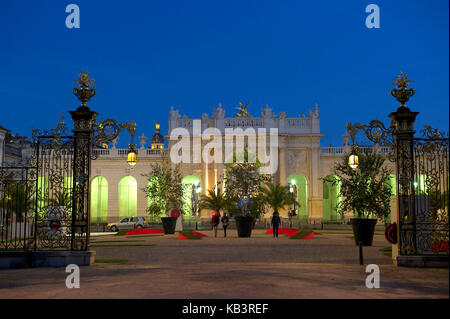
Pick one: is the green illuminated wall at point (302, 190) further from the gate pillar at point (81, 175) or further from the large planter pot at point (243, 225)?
the gate pillar at point (81, 175)

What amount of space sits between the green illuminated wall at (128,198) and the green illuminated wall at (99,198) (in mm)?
2000

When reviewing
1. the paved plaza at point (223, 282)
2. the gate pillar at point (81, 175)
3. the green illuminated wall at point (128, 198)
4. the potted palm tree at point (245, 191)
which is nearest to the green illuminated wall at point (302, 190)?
the green illuminated wall at point (128, 198)

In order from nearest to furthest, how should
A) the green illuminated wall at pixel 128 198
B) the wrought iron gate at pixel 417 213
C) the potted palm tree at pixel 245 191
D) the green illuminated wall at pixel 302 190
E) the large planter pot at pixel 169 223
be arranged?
1. the wrought iron gate at pixel 417 213
2. the large planter pot at pixel 169 223
3. the potted palm tree at pixel 245 191
4. the green illuminated wall at pixel 302 190
5. the green illuminated wall at pixel 128 198

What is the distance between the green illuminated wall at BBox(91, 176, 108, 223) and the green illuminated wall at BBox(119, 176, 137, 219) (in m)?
2.00

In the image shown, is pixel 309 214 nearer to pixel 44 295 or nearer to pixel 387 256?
pixel 387 256

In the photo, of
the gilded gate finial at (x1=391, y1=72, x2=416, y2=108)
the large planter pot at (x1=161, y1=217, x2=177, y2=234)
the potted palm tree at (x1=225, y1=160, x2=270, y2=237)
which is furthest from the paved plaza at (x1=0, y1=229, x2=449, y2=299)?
the large planter pot at (x1=161, y1=217, x2=177, y2=234)

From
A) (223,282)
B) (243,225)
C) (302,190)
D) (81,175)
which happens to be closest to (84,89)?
(81,175)

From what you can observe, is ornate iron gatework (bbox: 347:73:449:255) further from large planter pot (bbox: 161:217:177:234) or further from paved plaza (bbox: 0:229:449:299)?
large planter pot (bbox: 161:217:177:234)

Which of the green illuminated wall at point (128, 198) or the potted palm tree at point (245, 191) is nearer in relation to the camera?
the potted palm tree at point (245, 191)

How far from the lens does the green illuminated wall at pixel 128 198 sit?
61.6 metres

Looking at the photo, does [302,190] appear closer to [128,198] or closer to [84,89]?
[128,198]

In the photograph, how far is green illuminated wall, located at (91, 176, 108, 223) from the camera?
60562 mm


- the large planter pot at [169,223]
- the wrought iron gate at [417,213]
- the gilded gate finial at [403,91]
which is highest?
the gilded gate finial at [403,91]
